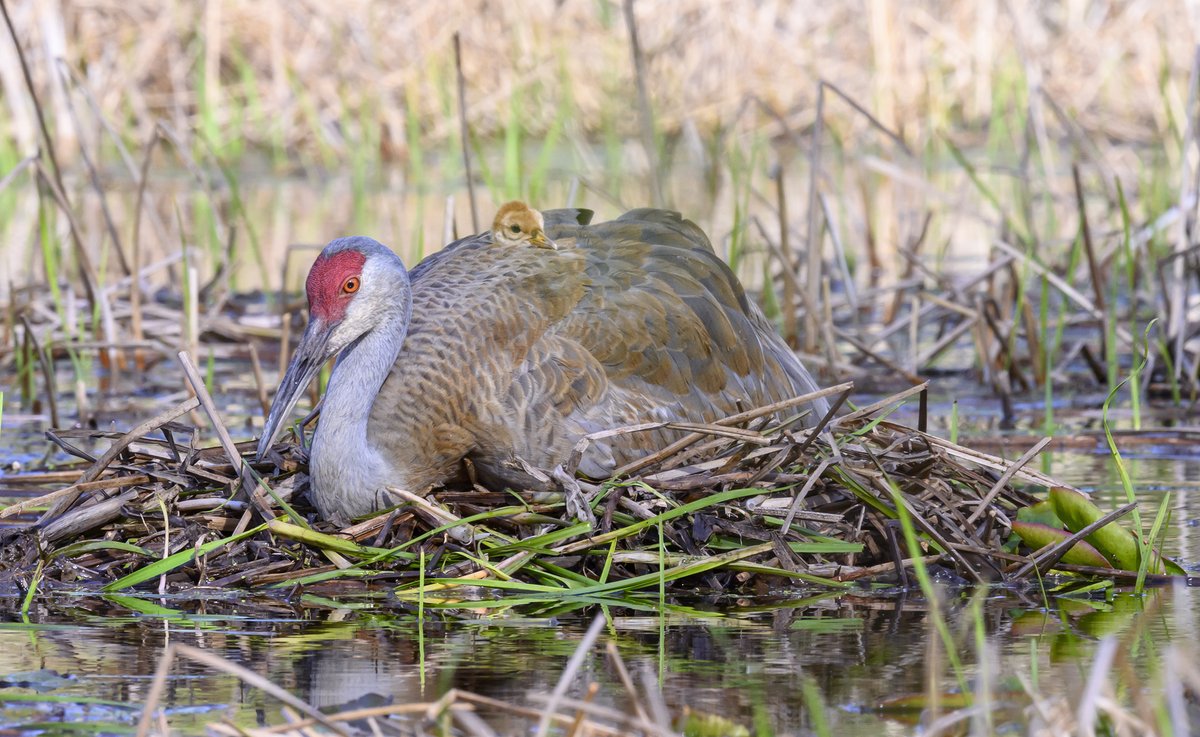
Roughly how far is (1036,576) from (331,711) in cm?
195

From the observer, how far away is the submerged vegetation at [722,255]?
159 inches

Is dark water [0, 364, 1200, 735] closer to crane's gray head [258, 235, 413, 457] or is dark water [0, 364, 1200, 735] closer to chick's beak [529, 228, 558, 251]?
crane's gray head [258, 235, 413, 457]

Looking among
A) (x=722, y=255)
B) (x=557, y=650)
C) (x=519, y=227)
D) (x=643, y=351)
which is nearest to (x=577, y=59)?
(x=722, y=255)

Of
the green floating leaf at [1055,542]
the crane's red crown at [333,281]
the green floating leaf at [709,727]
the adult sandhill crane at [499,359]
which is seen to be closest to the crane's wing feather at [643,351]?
the adult sandhill crane at [499,359]

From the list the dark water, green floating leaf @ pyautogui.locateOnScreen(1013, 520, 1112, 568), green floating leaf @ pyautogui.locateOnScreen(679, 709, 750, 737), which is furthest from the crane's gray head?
green floating leaf @ pyautogui.locateOnScreen(679, 709, 750, 737)

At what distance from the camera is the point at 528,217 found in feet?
15.7

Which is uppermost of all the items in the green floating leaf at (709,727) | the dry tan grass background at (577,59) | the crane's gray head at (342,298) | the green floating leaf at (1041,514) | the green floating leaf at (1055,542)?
the dry tan grass background at (577,59)

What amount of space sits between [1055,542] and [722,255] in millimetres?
3708

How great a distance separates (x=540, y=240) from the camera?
4820 mm

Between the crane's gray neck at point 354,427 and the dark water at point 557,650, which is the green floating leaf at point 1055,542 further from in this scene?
the crane's gray neck at point 354,427

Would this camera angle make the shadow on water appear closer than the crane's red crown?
Yes

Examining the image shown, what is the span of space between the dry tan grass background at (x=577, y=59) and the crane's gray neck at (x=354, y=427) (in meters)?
9.19

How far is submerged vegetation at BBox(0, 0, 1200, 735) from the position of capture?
4035 millimetres

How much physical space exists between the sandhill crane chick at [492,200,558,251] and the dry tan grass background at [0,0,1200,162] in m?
8.77
